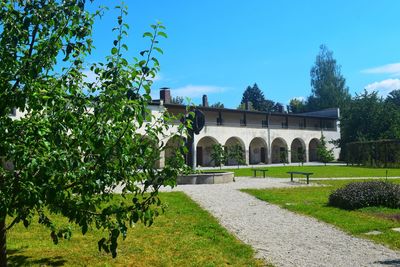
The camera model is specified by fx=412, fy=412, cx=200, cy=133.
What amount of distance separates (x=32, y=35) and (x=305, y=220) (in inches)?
294

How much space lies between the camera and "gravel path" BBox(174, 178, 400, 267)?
19.7ft

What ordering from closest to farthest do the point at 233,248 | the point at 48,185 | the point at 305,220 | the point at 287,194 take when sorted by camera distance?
the point at 48,185
the point at 233,248
the point at 305,220
the point at 287,194

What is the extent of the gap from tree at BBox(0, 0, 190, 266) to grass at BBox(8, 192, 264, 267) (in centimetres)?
244

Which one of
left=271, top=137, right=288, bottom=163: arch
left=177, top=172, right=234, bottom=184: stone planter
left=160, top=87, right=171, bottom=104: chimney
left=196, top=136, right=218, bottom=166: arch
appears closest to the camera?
left=177, top=172, right=234, bottom=184: stone planter

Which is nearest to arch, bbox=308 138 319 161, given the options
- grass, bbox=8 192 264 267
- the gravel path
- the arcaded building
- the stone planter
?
the arcaded building

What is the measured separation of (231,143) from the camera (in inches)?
1909

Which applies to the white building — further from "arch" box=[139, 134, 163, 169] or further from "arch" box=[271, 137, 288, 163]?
"arch" box=[139, 134, 163, 169]

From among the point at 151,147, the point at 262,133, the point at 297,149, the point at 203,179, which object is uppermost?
the point at 262,133

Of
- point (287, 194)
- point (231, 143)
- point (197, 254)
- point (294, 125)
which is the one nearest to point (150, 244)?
point (197, 254)

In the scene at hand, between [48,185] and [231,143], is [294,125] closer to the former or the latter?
[231,143]

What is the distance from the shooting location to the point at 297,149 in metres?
55.3

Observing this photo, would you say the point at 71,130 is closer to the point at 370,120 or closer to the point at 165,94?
the point at 165,94

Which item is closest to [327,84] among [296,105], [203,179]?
[296,105]

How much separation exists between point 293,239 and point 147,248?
265cm
